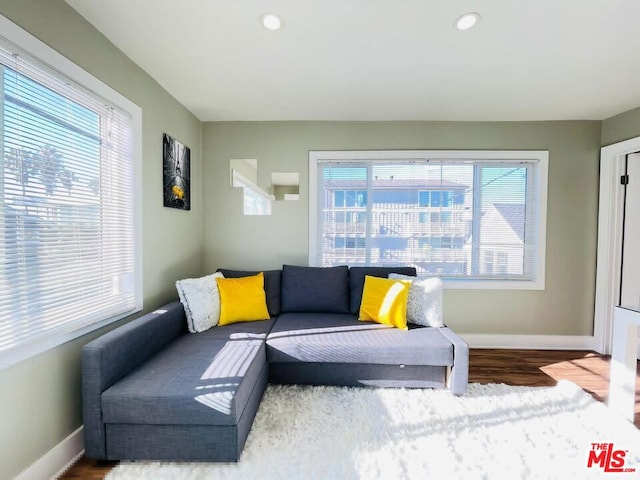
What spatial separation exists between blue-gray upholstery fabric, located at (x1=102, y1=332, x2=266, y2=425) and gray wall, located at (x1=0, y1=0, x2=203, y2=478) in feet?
1.00

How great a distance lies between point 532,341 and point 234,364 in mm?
3206

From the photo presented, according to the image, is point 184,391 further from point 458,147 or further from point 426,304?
point 458,147

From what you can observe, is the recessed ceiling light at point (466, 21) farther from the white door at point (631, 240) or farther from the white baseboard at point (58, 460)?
the white baseboard at point (58, 460)

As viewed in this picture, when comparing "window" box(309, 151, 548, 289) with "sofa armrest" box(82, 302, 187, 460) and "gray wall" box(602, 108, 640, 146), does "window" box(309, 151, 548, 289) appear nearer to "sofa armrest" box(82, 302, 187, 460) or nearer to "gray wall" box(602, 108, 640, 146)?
"gray wall" box(602, 108, 640, 146)

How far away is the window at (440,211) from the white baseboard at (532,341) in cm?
57

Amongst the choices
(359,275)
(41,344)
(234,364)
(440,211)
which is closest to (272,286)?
(359,275)

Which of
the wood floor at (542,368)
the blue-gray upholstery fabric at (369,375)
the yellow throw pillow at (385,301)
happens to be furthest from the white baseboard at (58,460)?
the wood floor at (542,368)

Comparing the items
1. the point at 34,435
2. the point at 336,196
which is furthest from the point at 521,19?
the point at 34,435

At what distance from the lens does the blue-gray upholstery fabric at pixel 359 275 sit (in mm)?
2732

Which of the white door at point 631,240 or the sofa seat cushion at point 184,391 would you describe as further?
the white door at point 631,240

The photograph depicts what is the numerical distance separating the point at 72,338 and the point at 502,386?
3.03 metres

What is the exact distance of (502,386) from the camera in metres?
Answer: 2.22

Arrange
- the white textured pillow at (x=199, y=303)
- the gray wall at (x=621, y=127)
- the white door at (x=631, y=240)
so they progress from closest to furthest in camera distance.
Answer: the white textured pillow at (x=199, y=303)
the gray wall at (x=621, y=127)
the white door at (x=631, y=240)

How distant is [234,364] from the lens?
1.73 metres
